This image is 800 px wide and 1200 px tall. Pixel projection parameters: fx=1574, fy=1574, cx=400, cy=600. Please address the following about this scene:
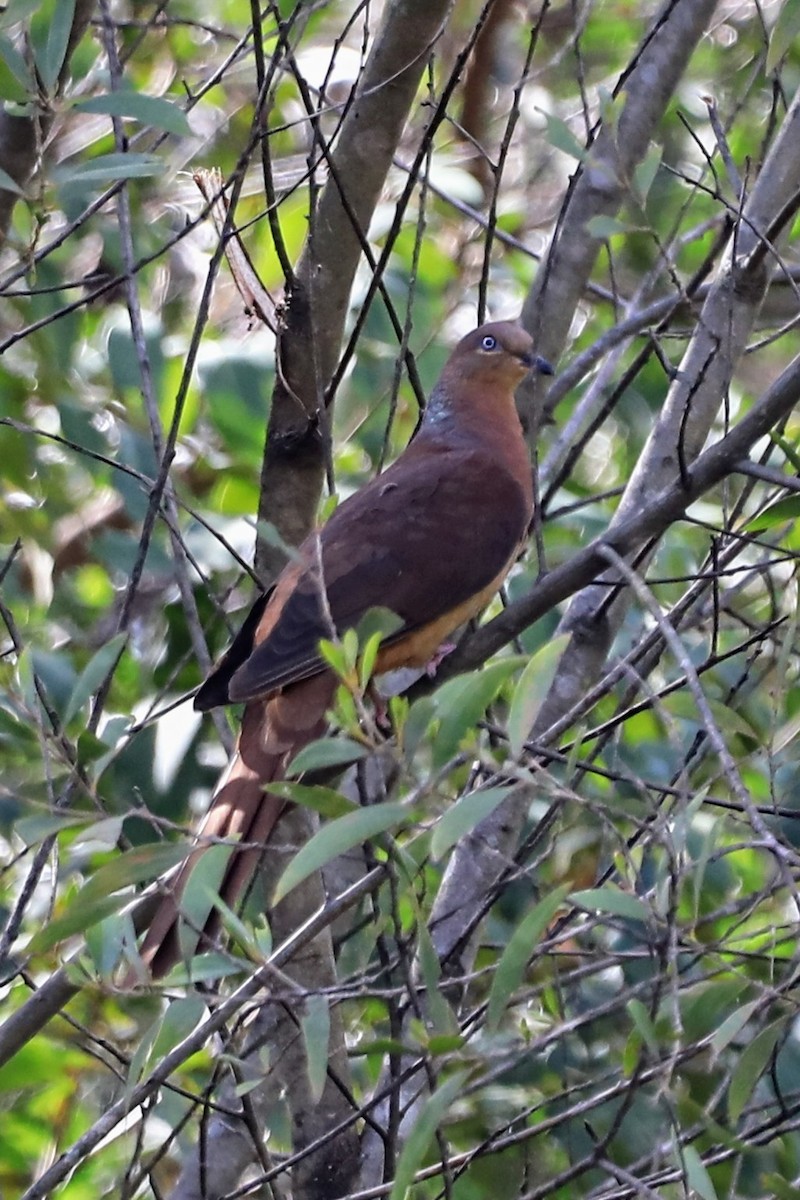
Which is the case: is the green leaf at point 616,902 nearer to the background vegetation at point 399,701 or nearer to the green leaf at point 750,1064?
the background vegetation at point 399,701

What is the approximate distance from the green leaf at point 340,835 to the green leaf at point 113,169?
1364 millimetres

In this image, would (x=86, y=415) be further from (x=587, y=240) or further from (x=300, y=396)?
(x=587, y=240)

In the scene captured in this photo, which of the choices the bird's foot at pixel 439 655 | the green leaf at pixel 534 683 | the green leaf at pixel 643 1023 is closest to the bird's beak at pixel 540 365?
the bird's foot at pixel 439 655

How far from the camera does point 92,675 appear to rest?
8.97ft

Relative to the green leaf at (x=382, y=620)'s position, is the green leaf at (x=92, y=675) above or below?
above

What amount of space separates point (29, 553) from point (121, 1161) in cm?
221

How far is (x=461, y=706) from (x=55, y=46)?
5.25 ft

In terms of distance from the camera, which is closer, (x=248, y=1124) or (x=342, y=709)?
(x=342, y=709)

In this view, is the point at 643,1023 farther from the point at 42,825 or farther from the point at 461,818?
the point at 42,825

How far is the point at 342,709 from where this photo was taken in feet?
7.33

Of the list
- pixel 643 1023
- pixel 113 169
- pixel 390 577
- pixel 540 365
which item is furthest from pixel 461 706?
pixel 540 365

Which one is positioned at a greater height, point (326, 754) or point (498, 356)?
point (498, 356)

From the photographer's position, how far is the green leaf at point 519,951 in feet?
6.89

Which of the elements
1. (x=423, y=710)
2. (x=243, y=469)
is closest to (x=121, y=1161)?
(x=243, y=469)
